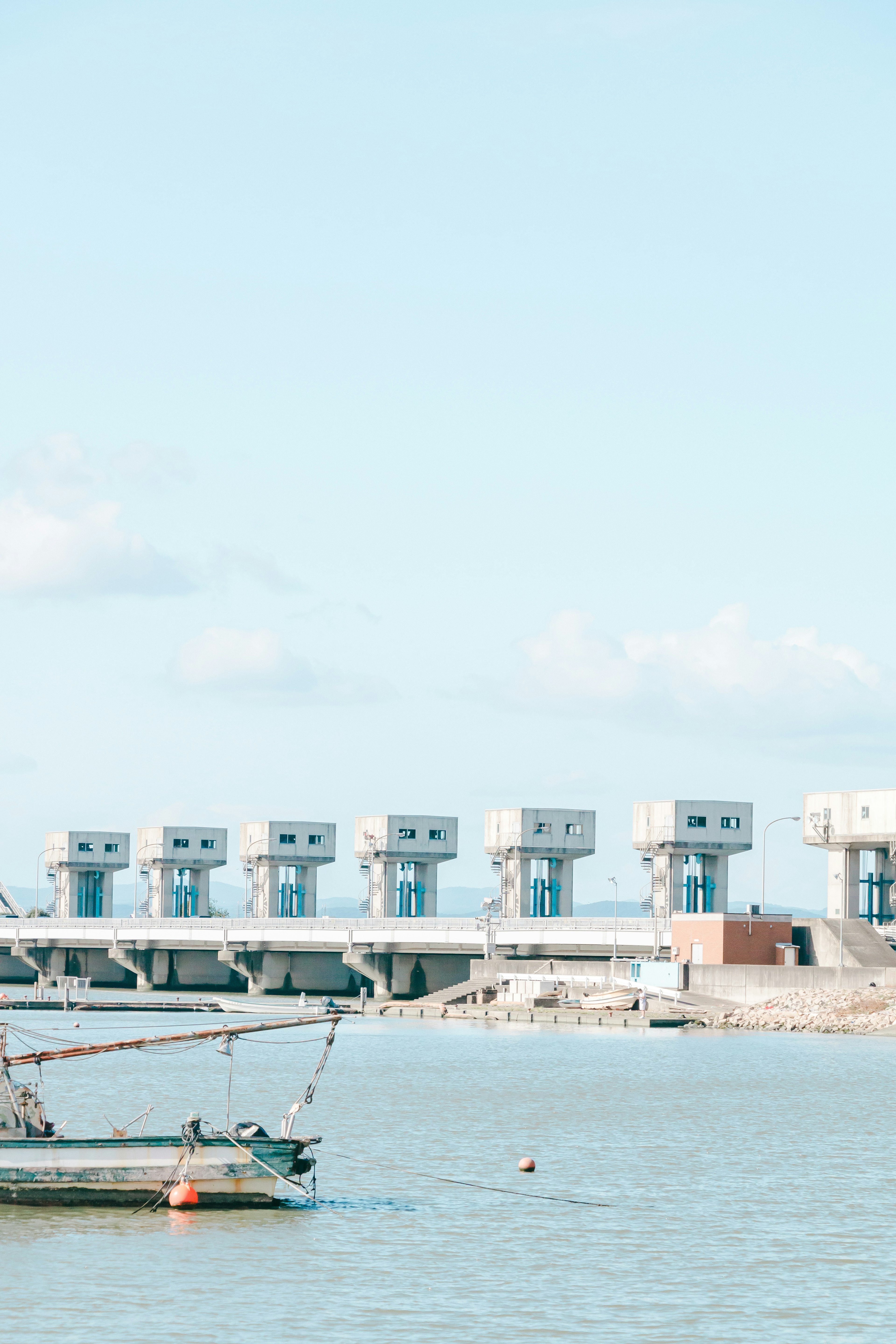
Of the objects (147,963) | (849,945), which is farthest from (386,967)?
(849,945)

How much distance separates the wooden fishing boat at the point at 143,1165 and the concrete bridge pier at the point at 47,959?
506 feet

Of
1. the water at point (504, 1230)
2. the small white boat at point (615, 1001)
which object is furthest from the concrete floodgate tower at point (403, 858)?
the water at point (504, 1230)

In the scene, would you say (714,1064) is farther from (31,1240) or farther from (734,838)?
(734,838)

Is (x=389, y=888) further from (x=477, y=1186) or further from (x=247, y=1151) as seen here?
(x=247, y=1151)

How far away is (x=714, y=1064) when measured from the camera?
3794 inches

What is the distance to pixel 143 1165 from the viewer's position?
4628 centimetres

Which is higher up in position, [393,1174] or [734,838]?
[734,838]

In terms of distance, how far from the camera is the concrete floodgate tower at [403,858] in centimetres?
18925

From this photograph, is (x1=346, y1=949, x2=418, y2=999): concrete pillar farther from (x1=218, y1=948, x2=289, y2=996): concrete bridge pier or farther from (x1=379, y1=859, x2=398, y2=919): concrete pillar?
(x1=379, y1=859, x2=398, y2=919): concrete pillar

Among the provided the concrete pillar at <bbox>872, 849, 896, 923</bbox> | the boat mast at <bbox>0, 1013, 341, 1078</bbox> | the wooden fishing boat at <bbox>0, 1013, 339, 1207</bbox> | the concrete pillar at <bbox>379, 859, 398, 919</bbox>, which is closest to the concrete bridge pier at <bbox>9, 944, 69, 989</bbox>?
the concrete pillar at <bbox>379, 859, 398, 919</bbox>

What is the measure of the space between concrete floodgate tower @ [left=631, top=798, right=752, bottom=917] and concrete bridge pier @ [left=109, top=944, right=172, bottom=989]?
50849mm

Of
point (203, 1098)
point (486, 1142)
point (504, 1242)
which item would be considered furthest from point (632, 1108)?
point (504, 1242)

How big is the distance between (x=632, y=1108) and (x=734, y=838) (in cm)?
9651

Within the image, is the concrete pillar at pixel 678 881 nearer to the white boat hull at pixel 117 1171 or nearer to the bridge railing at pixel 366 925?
the bridge railing at pixel 366 925
